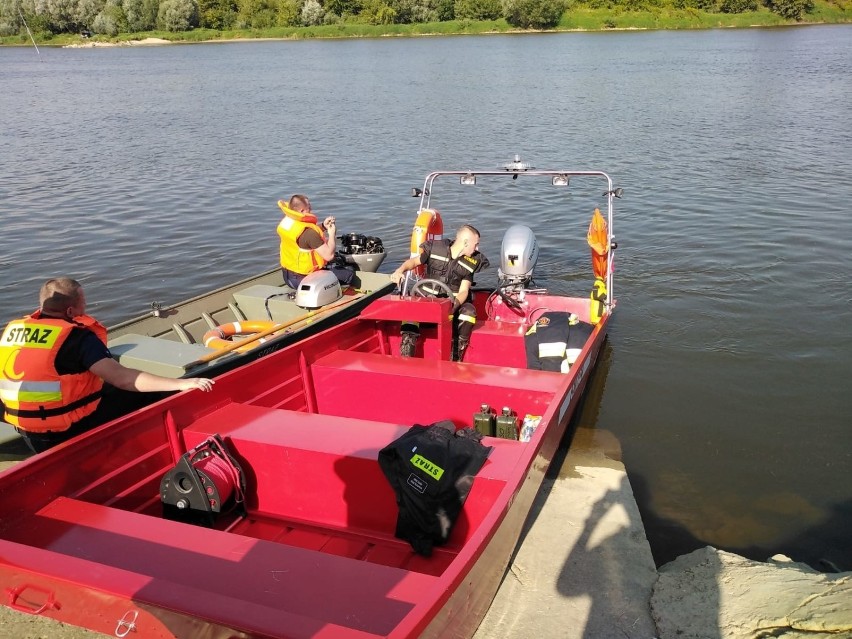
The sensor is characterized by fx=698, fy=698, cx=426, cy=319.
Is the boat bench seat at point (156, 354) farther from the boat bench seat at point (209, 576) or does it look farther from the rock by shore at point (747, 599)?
the rock by shore at point (747, 599)

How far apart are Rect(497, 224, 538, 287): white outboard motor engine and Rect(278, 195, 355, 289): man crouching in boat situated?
68.2 inches

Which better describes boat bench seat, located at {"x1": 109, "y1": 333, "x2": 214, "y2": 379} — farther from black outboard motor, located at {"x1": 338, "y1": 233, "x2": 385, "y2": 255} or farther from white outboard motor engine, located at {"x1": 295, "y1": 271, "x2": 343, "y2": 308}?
black outboard motor, located at {"x1": 338, "y1": 233, "x2": 385, "y2": 255}

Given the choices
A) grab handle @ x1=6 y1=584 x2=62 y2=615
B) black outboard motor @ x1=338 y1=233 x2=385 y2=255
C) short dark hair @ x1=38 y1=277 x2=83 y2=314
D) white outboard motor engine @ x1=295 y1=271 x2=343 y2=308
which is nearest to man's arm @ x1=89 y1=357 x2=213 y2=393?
short dark hair @ x1=38 y1=277 x2=83 y2=314

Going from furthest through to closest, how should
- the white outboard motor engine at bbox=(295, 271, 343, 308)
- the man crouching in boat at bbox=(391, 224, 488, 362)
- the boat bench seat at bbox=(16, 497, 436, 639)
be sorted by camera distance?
the white outboard motor engine at bbox=(295, 271, 343, 308)
the man crouching in boat at bbox=(391, 224, 488, 362)
the boat bench seat at bbox=(16, 497, 436, 639)

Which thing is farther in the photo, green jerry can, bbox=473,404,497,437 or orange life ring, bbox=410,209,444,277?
orange life ring, bbox=410,209,444,277

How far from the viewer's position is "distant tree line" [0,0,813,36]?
55844 mm

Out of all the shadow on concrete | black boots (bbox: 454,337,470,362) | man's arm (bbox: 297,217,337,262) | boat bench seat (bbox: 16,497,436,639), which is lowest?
the shadow on concrete

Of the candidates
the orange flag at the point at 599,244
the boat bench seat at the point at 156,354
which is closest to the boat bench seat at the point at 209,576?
the boat bench seat at the point at 156,354

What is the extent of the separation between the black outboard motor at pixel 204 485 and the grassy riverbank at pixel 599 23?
192 feet

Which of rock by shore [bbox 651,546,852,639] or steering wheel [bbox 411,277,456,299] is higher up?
steering wheel [bbox 411,277,456,299]

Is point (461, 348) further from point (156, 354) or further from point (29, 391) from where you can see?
point (29, 391)

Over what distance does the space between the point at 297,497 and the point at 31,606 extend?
5.14 ft

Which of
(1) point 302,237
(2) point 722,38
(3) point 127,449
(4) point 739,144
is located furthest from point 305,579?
(2) point 722,38

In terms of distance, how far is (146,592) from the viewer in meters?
2.51
